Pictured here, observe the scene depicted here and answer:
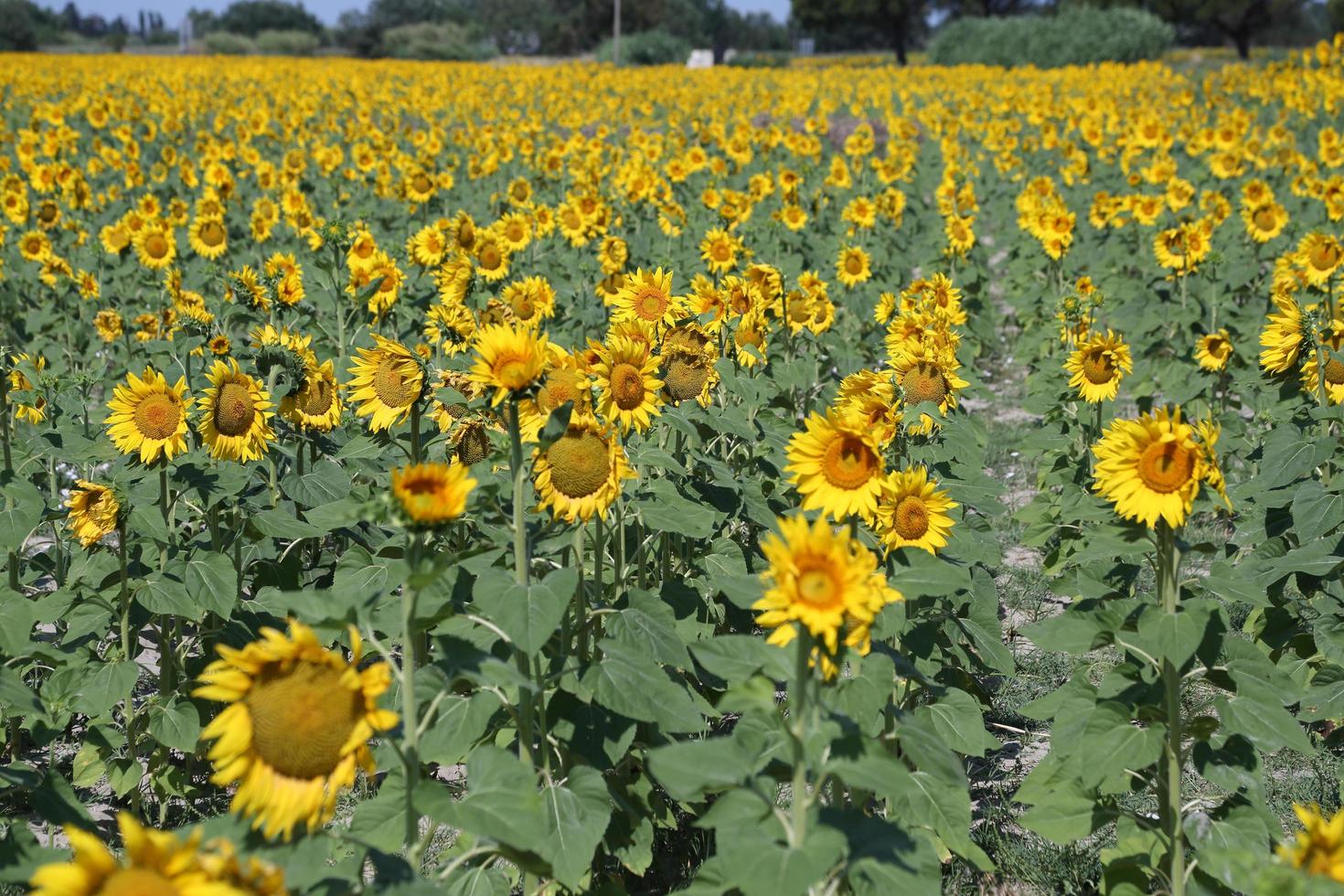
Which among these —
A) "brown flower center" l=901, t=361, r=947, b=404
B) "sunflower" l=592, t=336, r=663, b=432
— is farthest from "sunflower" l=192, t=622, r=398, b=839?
"brown flower center" l=901, t=361, r=947, b=404

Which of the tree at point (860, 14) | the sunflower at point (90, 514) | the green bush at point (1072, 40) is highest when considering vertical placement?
the tree at point (860, 14)

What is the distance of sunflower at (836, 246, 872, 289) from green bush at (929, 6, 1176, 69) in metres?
31.1

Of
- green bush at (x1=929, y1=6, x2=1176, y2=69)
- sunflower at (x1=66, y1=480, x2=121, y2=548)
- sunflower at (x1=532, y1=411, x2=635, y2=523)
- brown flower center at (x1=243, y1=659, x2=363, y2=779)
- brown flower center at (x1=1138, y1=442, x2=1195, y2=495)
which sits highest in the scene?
green bush at (x1=929, y1=6, x2=1176, y2=69)

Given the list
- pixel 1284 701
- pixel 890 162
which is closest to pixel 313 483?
pixel 1284 701

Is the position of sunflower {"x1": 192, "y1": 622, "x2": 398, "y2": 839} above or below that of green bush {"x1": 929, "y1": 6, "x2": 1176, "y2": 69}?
below

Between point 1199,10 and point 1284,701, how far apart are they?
6401 cm

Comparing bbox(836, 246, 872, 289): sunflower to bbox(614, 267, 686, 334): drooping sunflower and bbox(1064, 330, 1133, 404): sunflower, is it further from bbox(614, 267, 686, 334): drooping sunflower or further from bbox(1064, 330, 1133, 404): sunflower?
bbox(614, 267, 686, 334): drooping sunflower

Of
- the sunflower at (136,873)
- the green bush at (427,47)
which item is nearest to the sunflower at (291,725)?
the sunflower at (136,873)

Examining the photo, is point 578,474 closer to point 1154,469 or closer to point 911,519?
point 911,519

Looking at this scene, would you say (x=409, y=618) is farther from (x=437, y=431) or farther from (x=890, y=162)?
(x=890, y=162)

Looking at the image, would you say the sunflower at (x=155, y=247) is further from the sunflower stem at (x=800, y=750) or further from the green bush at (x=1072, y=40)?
the green bush at (x=1072, y=40)

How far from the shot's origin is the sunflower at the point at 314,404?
428 cm

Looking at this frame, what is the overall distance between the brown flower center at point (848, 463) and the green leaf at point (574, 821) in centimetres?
89

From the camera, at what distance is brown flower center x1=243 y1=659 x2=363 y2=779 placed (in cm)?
195
